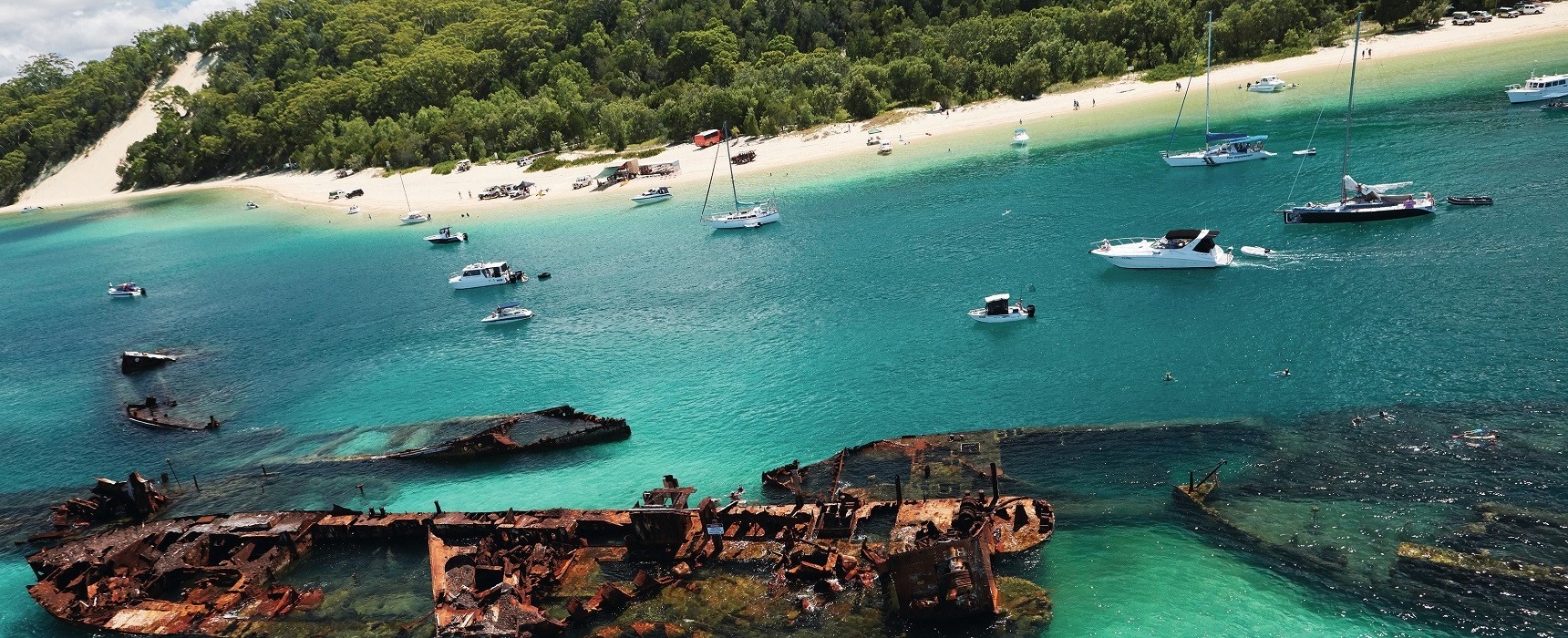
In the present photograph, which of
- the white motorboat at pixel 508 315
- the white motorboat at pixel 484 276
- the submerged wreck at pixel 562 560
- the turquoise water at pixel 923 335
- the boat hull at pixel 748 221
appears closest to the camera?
the submerged wreck at pixel 562 560

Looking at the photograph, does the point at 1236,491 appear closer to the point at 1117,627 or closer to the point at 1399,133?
the point at 1117,627

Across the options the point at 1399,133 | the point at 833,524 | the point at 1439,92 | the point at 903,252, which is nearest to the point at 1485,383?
the point at 833,524

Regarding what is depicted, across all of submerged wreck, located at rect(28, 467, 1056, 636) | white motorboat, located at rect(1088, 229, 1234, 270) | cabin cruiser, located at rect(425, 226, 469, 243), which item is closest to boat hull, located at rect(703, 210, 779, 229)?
cabin cruiser, located at rect(425, 226, 469, 243)

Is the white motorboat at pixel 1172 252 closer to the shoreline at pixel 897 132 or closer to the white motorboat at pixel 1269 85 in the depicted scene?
the shoreline at pixel 897 132

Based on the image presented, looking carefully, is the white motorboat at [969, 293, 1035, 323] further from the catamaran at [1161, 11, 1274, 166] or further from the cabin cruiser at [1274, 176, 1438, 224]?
the catamaran at [1161, 11, 1274, 166]

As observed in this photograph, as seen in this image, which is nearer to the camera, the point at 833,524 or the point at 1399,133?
the point at 833,524

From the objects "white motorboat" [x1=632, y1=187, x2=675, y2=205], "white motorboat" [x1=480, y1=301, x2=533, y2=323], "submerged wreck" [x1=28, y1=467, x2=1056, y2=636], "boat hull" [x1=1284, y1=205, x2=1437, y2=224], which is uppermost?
"white motorboat" [x1=632, y1=187, x2=675, y2=205]

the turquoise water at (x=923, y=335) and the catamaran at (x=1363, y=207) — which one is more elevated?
the catamaran at (x=1363, y=207)

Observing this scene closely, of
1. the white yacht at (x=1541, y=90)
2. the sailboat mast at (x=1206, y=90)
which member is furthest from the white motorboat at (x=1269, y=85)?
the white yacht at (x=1541, y=90)
